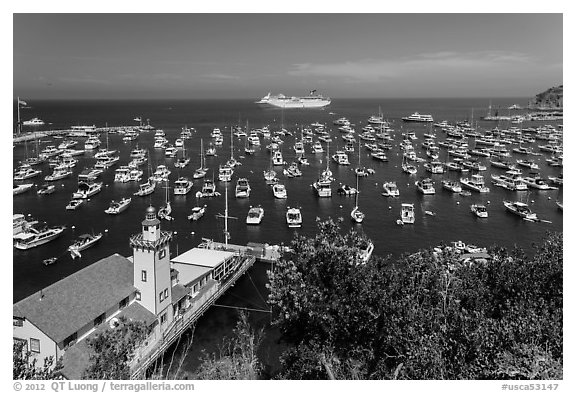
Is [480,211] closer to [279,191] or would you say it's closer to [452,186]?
[452,186]

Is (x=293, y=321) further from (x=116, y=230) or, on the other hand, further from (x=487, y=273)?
(x=116, y=230)

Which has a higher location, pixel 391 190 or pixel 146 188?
pixel 146 188

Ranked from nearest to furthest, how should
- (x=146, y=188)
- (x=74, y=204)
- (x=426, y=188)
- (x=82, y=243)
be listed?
(x=82, y=243)
(x=74, y=204)
(x=146, y=188)
(x=426, y=188)

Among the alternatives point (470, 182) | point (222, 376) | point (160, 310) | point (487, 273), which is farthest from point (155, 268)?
point (470, 182)

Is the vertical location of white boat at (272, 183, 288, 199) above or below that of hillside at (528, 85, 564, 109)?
below

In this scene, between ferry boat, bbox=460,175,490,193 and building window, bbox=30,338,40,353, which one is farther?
ferry boat, bbox=460,175,490,193

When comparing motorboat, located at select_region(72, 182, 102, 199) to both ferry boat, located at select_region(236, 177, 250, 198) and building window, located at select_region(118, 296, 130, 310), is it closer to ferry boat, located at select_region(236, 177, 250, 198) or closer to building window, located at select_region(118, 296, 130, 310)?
ferry boat, located at select_region(236, 177, 250, 198)

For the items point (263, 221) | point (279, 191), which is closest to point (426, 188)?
point (279, 191)

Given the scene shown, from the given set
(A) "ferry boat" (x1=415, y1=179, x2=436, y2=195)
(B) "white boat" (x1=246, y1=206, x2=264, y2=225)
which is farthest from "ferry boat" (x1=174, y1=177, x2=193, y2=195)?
(A) "ferry boat" (x1=415, y1=179, x2=436, y2=195)
